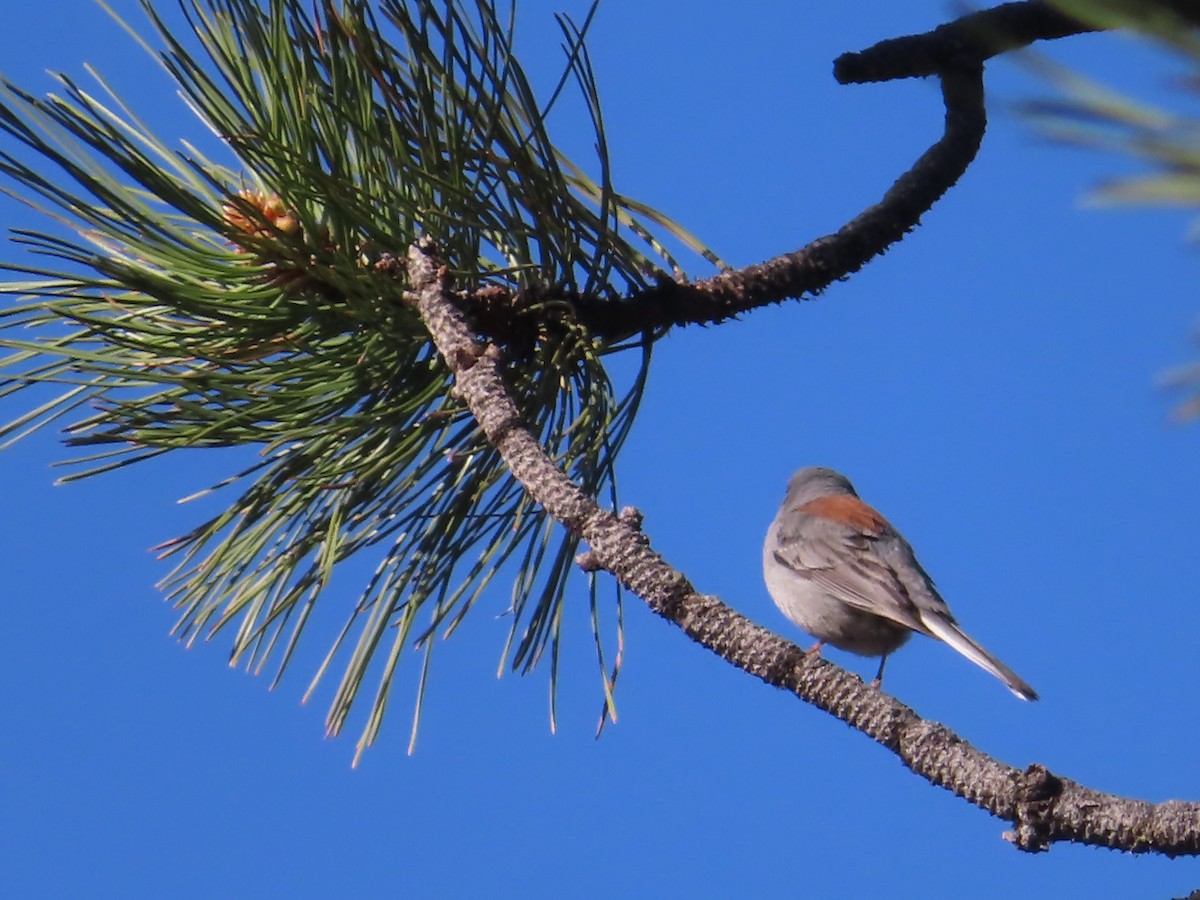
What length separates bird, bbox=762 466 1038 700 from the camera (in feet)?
12.8

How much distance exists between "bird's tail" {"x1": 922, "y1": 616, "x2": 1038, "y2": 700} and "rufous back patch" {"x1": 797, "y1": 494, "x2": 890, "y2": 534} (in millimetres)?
701

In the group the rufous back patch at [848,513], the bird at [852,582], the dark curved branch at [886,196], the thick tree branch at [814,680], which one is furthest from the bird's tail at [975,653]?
the thick tree branch at [814,680]

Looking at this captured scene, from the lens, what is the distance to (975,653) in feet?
10.9

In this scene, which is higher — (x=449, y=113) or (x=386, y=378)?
(x=449, y=113)

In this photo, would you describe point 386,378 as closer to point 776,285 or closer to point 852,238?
point 776,285

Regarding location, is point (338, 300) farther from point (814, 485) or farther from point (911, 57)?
point (814, 485)

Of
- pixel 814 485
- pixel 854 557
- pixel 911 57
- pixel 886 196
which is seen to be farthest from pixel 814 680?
pixel 814 485

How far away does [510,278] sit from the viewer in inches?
109

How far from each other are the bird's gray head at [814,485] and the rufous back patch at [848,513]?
250 mm

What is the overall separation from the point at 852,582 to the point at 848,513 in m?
0.55

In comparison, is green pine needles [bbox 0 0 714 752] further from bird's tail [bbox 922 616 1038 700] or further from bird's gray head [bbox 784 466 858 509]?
bird's gray head [bbox 784 466 858 509]

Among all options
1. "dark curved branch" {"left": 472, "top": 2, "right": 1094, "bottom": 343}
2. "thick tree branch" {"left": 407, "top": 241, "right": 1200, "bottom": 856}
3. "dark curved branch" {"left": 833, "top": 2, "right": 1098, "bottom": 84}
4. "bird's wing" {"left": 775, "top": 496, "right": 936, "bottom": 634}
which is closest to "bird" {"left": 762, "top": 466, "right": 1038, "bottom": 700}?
"bird's wing" {"left": 775, "top": 496, "right": 936, "bottom": 634}

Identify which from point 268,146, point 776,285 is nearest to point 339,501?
point 268,146

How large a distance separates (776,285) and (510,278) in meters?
0.58
